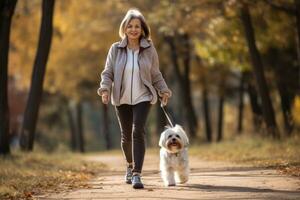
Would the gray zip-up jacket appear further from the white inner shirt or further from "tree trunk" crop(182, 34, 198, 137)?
"tree trunk" crop(182, 34, 198, 137)

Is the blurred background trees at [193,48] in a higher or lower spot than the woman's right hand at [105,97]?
higher

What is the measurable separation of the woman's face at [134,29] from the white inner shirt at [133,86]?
27 centimetres

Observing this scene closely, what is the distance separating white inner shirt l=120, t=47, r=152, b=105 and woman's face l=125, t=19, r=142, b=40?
0.27 meters

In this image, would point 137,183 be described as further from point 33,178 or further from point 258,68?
point 258,68

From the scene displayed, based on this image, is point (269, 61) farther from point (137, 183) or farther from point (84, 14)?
point (137, 183)

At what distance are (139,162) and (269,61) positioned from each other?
21.5 metres

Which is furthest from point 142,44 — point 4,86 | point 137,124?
point 4,86

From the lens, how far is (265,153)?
17688mm

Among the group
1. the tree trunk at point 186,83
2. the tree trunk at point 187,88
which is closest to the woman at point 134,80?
the tree trunk at point 186,83

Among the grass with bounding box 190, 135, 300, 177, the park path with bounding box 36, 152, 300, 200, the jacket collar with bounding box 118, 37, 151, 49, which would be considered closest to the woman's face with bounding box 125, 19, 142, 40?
the jacket collar with bounding box 118, 37, 151, 49

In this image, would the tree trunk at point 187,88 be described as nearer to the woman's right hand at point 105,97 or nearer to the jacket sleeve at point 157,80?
the jacket sleeve at point 157,80

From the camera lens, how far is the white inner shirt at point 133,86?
1047cm

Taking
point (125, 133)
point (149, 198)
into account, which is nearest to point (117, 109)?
point (125, 133)

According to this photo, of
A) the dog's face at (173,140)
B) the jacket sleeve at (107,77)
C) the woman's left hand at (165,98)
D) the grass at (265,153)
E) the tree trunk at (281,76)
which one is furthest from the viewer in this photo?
the tree trunk at (281,76)
